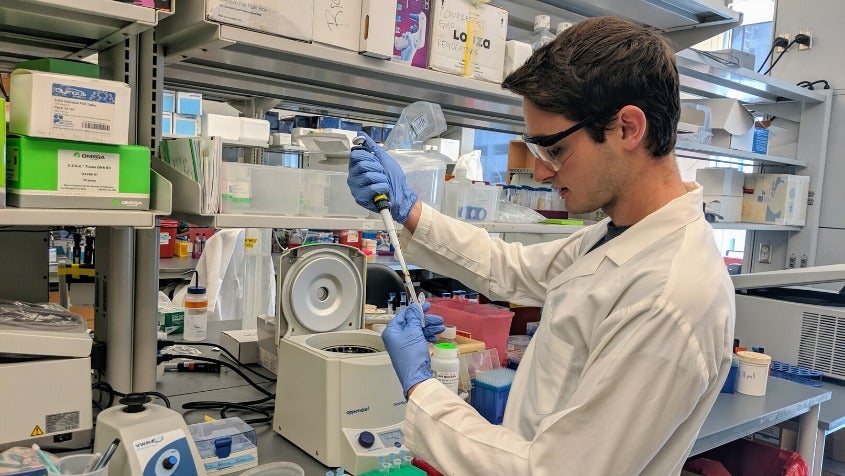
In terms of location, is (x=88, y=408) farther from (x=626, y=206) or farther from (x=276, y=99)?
(x=276, y=99)

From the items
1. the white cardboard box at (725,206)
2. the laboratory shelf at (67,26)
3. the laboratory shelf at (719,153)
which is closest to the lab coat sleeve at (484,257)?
the laboratory shelf at (67,26)

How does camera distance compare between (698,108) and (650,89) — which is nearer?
(650,89)

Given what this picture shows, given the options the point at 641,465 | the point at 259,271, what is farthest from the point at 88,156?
the point at 259,271

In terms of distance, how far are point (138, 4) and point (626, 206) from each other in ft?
3.15

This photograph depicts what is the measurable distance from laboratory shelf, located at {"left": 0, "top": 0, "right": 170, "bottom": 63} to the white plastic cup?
6.37 ft

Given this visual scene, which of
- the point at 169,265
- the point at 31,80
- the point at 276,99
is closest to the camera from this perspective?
the point at 31,80

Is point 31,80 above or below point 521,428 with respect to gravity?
above

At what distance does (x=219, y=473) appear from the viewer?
1.21 meters

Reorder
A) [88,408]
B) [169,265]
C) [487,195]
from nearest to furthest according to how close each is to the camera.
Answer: [88,408], [487,195], [169,265]

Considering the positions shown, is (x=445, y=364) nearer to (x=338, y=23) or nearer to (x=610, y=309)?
(x=610, y=309)

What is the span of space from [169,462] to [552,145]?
0.86 metres

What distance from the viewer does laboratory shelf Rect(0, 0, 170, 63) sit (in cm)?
107

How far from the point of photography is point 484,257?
1.52 m

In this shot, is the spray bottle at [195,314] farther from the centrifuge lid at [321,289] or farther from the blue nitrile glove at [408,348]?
the blue nitrile glove at [408,348]
